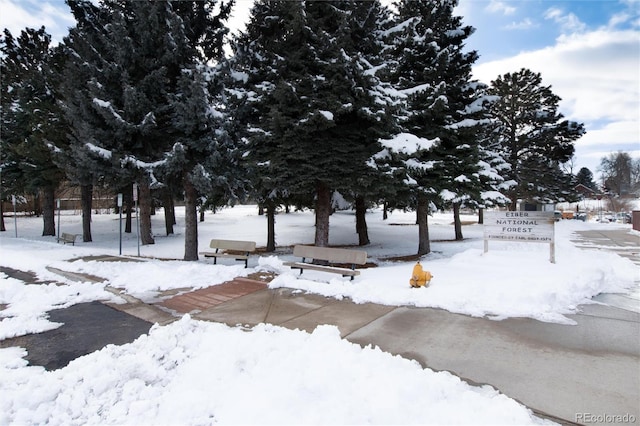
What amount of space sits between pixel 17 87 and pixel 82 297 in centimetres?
2104

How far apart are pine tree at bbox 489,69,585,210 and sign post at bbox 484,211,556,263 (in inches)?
710

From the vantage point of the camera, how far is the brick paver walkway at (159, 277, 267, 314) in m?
6.46

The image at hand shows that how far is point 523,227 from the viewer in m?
8.69

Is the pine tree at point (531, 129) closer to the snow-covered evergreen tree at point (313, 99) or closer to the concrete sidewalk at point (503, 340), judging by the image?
the snow-covered evergreen tree at point (313, 99)

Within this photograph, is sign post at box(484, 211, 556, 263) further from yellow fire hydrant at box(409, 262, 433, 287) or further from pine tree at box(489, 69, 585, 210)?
pine tree at box(489, 69, 585, 210)

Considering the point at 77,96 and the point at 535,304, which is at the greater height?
the point at 77,96

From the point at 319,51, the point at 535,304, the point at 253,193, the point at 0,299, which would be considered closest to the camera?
the point at 535,304

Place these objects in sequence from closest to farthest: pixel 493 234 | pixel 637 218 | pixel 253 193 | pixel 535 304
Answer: pixel 535 304 → pixel 493 234 → pixel 253 193 → pixel 637 218

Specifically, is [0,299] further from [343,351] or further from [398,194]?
[398,194]

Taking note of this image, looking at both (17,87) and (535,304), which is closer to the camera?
(535,304)

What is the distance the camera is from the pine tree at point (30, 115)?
17.8 meters

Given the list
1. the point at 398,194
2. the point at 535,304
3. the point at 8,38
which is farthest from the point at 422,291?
the point at 8,38

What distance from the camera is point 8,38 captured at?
834 inches

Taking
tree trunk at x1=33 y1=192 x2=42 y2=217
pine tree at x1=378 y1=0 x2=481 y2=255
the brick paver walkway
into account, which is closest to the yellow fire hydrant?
the brick paver walkway
